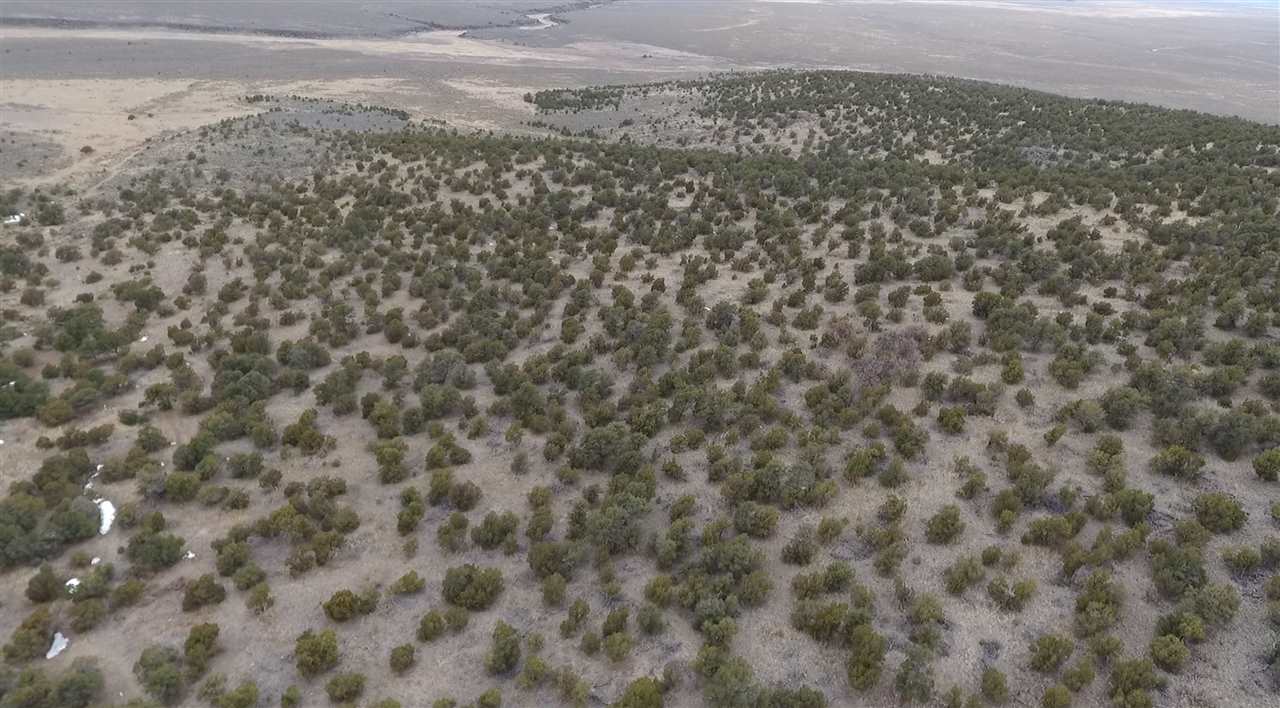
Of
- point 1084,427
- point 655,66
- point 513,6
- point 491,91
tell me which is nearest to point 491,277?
point 1084,427

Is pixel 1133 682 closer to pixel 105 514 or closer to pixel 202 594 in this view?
pixel 202 594

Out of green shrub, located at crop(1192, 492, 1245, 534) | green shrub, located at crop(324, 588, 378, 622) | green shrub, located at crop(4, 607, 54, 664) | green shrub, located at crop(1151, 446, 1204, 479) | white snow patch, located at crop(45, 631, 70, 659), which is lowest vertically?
white snow patch, located at crop(45, 631, 70, 659)

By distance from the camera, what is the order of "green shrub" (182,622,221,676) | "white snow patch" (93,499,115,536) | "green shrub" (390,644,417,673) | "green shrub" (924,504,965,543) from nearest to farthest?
"green shrub" (182,622,221,676) → "green shrub" (390,644,417,673) → "green shrub" (924,504,965,543) → "white snow patch" (93,499,115,536)

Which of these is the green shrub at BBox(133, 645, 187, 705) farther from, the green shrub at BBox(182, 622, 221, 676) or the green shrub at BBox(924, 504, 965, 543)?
the green shrub at BBox(924, 504, 965, 543)

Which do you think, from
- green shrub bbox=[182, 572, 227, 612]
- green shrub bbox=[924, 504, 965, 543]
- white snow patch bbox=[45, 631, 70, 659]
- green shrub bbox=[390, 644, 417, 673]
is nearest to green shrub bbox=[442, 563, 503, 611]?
green shrub bbox=[390, 644, 417, 673]

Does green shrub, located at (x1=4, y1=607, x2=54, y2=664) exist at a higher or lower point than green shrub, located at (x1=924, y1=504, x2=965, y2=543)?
lower

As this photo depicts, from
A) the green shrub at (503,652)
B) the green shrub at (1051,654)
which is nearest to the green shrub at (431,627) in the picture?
the green shrub at (503,652)

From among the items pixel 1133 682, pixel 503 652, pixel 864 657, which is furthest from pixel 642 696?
pixel 1133 682
